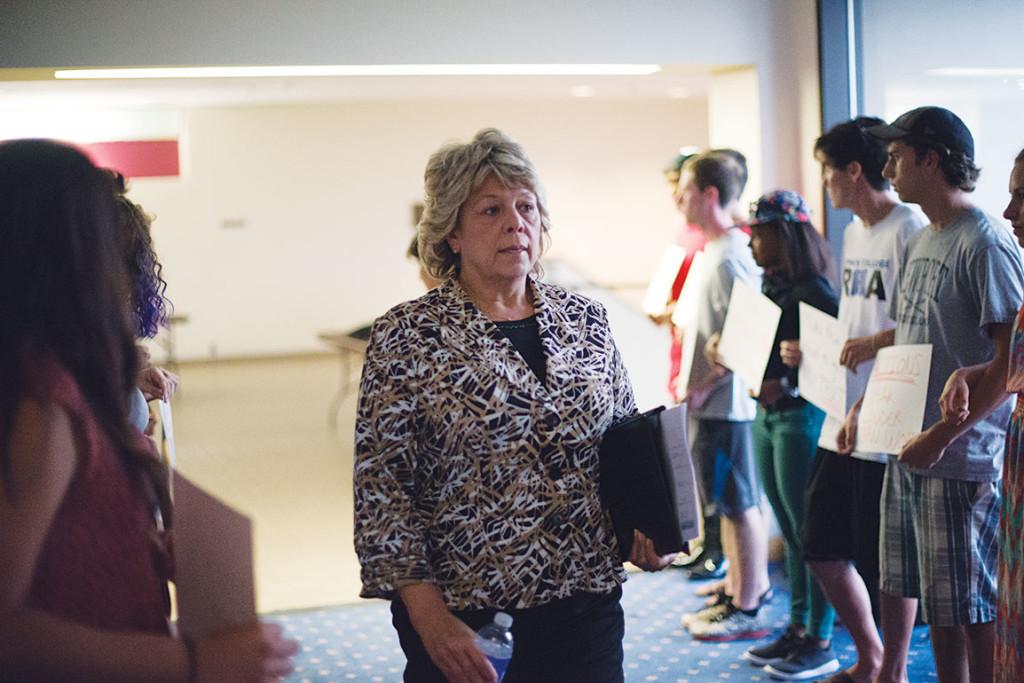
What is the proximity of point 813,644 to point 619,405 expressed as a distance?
6.74 feet

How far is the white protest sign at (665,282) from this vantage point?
5.02 metres

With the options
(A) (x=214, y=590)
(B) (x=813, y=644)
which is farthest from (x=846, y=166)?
(A) (x=214, y=590)

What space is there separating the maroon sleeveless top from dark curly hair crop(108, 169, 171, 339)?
1.48 m

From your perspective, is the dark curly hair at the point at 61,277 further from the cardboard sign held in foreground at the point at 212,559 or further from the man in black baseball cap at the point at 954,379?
the man in black baseball cap at the point at 954,379

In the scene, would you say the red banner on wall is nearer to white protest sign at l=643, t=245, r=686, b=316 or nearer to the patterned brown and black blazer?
white protest sign at l=643, t=245, r=686, b=316

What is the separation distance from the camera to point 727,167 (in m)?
4.48

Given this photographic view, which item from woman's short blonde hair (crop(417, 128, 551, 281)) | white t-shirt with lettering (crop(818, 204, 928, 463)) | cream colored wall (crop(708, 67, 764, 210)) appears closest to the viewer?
woman's short blonde hair (crop(417, 128, 551, 281))

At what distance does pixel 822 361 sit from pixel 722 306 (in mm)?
781

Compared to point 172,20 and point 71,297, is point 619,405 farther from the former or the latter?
point 172,20

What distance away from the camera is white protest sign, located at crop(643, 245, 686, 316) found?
502 centimetres

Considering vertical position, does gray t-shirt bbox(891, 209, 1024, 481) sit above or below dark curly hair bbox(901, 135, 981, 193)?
below

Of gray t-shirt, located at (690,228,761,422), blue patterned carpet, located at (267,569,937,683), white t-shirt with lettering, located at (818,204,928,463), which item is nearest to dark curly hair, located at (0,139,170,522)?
white t-shirt with lettering, located at (818,204,928,463)

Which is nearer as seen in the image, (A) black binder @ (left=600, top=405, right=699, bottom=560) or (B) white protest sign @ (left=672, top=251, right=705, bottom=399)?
(A) black binder @ (left=600, top=405, right=699, bottom=560)

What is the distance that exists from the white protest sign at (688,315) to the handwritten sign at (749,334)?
1.03 ft
